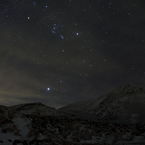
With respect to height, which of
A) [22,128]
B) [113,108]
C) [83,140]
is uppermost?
[113,108]

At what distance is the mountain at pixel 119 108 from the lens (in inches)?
2024

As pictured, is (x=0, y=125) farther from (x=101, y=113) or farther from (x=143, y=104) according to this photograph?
(x=143, y=104)

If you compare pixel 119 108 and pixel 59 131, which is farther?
pixel 119 108

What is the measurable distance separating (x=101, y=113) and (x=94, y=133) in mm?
40189

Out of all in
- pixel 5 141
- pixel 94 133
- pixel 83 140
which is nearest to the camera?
pixel 5 141

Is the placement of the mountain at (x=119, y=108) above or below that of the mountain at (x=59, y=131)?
above

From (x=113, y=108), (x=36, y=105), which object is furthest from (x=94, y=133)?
(x=113, y=108)

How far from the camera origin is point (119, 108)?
58969 millimetres

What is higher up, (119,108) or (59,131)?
(119,108)

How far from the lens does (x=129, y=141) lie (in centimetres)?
1593

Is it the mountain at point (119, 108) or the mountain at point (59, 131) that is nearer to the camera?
the mountain at point (59, 131)

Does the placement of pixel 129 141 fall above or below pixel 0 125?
below

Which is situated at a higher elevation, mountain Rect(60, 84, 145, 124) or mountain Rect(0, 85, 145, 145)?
mountain Rect(60, 84, 145, 124)

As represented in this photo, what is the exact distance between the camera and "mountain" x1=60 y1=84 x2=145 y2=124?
51406 millimetres
